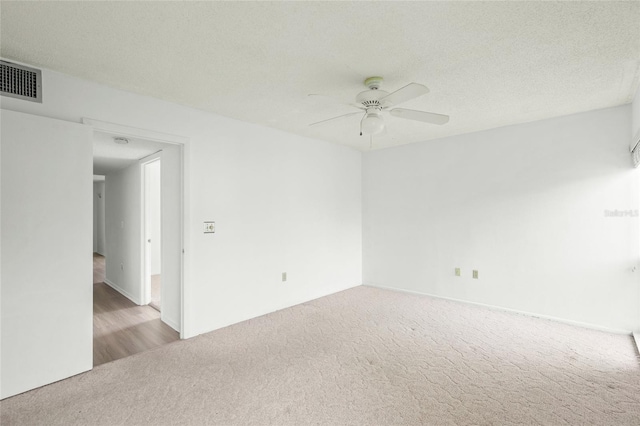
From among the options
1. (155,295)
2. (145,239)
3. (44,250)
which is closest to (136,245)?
(145,239)

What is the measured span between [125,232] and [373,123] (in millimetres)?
4394

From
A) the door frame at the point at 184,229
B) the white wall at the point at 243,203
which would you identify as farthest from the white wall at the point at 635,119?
the door frame at the point at 184,229

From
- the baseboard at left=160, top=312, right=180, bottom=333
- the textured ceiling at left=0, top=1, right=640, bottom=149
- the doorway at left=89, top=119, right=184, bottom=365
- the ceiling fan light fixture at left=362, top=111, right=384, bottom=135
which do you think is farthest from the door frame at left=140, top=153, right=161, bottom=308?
the ceiling fan light fixture at left=362, top=111, right=384, bottom=135

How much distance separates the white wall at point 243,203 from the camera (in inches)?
112

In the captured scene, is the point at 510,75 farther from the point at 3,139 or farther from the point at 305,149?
the point at 3,139

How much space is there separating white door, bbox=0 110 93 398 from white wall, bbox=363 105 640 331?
413 centimetres

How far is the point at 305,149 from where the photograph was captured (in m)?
4.58

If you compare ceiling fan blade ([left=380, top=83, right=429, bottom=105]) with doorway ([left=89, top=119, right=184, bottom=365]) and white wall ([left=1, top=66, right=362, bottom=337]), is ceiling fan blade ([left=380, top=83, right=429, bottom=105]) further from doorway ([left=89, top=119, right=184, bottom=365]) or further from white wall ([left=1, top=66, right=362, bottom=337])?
doorway ([left=89, top=119, right=184, bottom=365])

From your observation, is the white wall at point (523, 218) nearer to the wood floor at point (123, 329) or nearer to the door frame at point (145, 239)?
the wood floor at point (123, 329)

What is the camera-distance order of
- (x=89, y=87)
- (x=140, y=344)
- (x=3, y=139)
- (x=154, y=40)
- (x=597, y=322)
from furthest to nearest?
1. (x=597, y=322)
2. (x=140, y=344)
3. (x=89, y=87)
4. (x=3, y=139)
5. (x=154, y=40)

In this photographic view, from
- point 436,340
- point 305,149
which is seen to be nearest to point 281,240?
point 305,149

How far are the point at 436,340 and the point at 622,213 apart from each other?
245cm

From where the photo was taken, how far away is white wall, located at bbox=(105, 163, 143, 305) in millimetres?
4523

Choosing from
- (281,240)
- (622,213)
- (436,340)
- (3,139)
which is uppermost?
(3,139)
